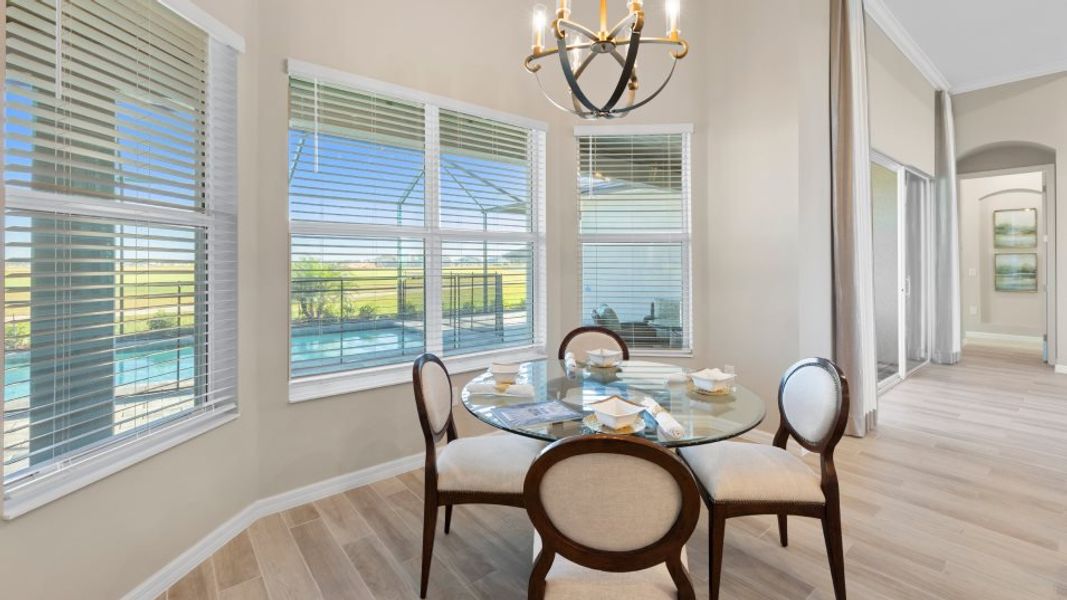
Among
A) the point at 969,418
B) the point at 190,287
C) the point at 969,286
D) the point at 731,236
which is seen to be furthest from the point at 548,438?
the point at 969,286

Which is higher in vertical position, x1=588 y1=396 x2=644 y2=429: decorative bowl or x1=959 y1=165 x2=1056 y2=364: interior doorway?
x1=959 y1=165 x2=1056 y2=364: interior doorway

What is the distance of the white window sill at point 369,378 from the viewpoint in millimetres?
2658

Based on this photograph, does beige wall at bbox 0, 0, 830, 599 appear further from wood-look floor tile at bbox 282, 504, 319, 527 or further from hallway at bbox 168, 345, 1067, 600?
hallway at bbox 168, 345, 1067, 600

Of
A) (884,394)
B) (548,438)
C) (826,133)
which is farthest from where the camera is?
(884,394)

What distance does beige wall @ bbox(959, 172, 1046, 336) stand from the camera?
7.46 metres

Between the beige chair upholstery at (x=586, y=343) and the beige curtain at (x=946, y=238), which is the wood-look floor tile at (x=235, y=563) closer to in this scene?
the beige chair upholstery at (x=586, y=343)

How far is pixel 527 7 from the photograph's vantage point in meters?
3.47

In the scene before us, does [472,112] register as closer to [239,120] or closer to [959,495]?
[239,120]

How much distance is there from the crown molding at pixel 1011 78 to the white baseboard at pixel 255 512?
7.92m

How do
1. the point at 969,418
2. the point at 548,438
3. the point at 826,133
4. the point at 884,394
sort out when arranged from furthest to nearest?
1. the point at 884,394
2. the point at 969,418
3. the point at 826,133
4. the point at 548,438

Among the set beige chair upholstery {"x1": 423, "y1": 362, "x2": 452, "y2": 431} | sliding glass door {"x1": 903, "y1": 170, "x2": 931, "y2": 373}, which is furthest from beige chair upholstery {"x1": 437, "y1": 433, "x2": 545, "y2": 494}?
sliding glass door {"x1": 903, "y1": 170, "x2": 931, "y2": 373}

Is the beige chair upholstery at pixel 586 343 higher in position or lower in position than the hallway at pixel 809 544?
higher

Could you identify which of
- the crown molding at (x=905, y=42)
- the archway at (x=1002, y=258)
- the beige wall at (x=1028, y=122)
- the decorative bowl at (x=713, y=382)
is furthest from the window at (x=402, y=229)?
the archway at (x=1002, y=258)

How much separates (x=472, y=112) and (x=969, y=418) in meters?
4.84
